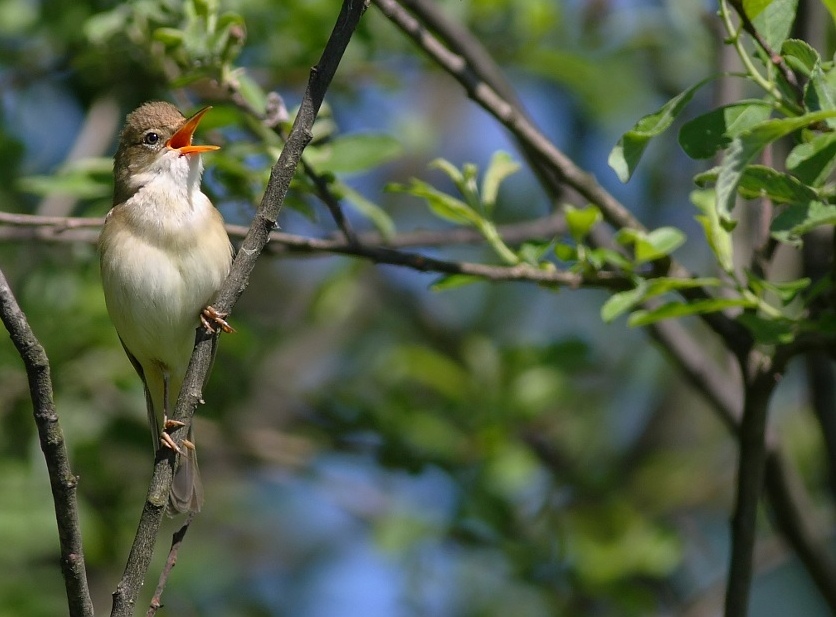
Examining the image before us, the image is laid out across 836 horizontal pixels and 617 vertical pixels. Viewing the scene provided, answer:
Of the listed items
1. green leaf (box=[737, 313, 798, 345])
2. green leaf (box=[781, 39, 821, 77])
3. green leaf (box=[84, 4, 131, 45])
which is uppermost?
green leaf (box=[84, 4, 131, 45])

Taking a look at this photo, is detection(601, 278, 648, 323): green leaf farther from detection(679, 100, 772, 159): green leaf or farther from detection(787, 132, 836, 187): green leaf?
detection(787, 132, 836, 187): green leaf

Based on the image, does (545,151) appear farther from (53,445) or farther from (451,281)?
(53,445)

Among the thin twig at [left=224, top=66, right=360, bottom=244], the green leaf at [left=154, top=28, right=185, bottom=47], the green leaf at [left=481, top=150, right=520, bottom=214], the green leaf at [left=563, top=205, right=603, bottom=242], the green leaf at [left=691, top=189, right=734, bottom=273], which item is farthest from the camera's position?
the green leaf at [left=481, top=150, right=520, bottom=214]

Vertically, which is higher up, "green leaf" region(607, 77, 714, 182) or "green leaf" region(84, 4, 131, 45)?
"green leaf" region(84, 4, 131, 45)

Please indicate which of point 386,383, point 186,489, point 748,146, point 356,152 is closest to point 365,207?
point 356,152

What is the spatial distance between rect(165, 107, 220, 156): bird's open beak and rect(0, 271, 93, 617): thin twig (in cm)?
141

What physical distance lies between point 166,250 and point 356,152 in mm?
858

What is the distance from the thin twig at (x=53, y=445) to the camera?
246 cm

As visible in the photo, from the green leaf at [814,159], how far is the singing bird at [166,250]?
227 cm

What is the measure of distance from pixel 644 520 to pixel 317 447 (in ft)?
6.15

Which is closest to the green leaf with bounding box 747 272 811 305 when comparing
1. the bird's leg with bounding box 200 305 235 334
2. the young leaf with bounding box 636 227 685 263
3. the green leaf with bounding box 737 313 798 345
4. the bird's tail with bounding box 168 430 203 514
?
the green leaf with bounding box 737 313 798 345

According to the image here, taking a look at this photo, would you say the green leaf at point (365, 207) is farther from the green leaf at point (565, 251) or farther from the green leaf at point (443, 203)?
the green leaf at point (565, 251)

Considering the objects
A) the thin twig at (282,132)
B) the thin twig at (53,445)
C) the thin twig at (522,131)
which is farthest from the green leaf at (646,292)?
the thin twig at (53,445)

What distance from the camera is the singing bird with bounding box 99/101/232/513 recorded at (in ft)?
13.7
